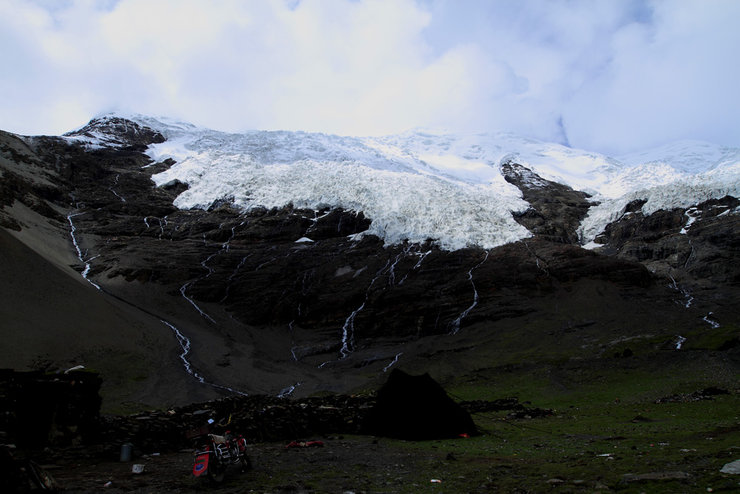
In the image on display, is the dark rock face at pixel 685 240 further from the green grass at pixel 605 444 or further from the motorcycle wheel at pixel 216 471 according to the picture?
the motorcycle wheel at pixel 216 471

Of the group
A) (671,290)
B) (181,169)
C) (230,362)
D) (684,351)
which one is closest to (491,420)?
(684,351)

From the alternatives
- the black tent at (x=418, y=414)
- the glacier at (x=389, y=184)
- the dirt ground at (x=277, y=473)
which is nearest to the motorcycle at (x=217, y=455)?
the dirt ground at (x=277, y=473)

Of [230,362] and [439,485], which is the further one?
[230,362]

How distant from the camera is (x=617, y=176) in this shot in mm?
185000

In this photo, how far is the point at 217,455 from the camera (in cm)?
1365

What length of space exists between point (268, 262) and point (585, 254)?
61917 millimetres

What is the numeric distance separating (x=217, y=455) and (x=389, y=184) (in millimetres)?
114161

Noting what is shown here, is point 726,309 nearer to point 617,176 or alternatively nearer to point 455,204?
point 455,204

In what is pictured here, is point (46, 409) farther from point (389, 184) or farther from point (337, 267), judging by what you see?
point (389, 184)

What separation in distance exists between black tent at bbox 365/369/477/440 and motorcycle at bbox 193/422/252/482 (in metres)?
9.42

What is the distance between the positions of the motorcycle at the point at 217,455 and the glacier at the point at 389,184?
290ft

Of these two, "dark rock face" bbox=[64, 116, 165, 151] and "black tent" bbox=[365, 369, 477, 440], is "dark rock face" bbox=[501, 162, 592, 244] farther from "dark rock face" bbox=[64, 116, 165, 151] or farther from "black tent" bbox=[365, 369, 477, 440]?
"dark rock face" bbox=[64, 116, 165, 151]

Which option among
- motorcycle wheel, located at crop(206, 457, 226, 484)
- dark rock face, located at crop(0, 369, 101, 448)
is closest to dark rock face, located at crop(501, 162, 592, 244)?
dark rock face, located at crop(0, 369, 101, 448)

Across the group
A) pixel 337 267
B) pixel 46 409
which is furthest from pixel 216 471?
pixel 337 267
